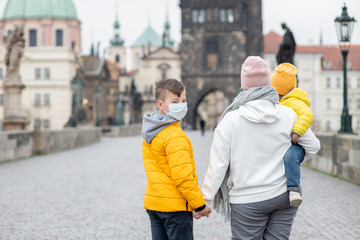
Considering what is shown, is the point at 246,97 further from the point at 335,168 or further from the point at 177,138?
the point at 335,168

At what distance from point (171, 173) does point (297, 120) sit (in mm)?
814

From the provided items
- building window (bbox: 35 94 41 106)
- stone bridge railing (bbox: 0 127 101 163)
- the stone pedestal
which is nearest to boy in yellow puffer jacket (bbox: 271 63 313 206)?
stone bridge railing (bbox: 0 127 101 163)

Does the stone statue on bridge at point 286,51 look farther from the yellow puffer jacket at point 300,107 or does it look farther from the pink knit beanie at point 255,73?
the pink knit beanie at point 255,73

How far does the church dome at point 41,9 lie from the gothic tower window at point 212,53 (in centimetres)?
2227

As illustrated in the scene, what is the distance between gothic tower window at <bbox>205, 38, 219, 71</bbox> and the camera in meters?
65.9

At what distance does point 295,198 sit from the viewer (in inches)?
137

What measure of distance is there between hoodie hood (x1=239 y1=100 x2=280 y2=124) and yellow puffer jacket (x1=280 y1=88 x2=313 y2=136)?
0.54 ft

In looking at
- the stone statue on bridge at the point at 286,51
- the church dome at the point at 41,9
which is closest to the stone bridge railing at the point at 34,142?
the stone statue on bridge at the point at 286,51

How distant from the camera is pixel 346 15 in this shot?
14156 millimetres

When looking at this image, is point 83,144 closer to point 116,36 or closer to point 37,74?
point 37,74

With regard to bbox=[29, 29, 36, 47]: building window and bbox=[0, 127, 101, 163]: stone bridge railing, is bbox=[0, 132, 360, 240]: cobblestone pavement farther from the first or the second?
bbox=[29, 29, 36, 47]: building window

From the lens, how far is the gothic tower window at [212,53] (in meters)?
65.9

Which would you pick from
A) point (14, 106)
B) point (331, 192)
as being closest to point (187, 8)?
point (14, 106)

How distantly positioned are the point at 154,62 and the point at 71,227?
246 ft
